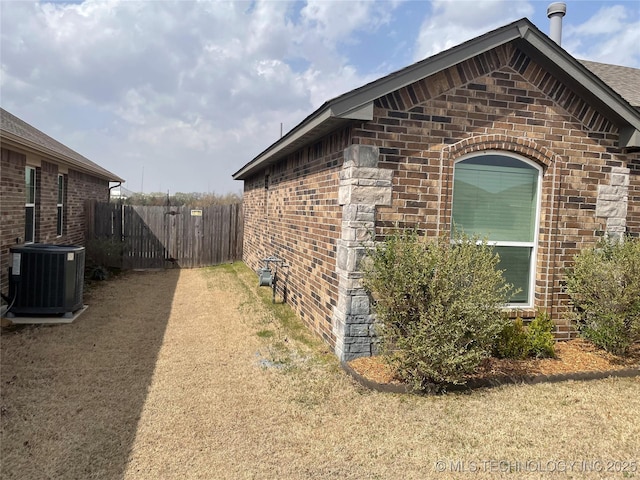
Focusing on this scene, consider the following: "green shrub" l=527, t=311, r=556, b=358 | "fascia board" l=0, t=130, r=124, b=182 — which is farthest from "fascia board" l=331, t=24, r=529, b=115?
"fascia board" l=0, t=130, r=124, b=182

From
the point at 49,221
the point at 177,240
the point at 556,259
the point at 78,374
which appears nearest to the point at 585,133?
the point at 556,259

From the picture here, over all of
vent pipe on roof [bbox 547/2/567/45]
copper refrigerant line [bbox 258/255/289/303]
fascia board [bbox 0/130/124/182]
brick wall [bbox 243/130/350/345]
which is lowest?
copper refrigerant line [bbox 258/255/289/303]

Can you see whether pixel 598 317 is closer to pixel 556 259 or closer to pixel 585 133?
pixel 556 259

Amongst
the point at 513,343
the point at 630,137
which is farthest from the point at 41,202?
the point at 630,137

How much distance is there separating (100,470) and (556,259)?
19.0 feet

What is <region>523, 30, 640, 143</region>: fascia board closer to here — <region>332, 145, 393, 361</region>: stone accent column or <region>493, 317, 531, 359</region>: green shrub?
<region>332, 145, 393, 361</region>: stone accent column

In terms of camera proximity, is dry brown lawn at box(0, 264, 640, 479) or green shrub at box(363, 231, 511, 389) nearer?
dry brown lawn at box(0, 264, 640, 479)

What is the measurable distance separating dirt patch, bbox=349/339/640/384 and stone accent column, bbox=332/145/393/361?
299 mm

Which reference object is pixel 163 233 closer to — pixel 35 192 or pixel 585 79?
pixel 35 192

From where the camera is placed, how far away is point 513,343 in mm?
5559

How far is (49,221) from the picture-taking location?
32.9 ft

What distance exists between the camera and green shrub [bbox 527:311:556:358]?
18.4 feet

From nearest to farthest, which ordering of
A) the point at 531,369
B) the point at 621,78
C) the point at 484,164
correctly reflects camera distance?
the point at 531,369 → the point at 484,164 → the point at 621,78

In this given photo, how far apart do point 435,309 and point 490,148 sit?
97.6 inches
